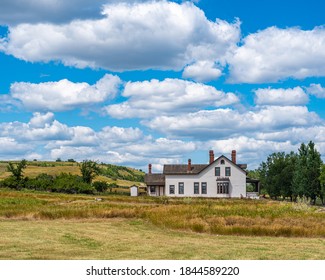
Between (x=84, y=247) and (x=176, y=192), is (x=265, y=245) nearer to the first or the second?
(x=84, y=247)

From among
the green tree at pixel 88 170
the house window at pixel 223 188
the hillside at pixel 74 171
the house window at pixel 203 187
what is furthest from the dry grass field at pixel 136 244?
the hillside at pixel 74 171

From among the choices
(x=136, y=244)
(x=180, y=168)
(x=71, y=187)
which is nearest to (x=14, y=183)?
(x=71, y=187)

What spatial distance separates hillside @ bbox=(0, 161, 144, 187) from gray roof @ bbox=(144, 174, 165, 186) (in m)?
54.4

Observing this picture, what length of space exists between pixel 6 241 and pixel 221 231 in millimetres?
10289

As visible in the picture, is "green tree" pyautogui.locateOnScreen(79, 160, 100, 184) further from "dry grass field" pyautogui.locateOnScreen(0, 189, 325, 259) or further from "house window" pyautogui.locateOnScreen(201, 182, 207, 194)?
"dry grass field" pyautogui.locateOnScreen(0, 189, 325, 259)

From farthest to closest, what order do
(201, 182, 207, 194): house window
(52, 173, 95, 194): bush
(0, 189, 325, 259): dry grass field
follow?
(52, 173, 95, 194): bush < (201, 182, 207, 194): house window < (0, 189, 325, 259): dry grass field

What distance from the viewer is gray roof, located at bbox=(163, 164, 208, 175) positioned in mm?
83062

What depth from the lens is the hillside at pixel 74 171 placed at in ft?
495

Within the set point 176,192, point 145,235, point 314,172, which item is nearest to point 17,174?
point 176,192

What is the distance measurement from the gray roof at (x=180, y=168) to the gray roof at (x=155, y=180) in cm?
273

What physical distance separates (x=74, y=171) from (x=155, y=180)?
73.3 m

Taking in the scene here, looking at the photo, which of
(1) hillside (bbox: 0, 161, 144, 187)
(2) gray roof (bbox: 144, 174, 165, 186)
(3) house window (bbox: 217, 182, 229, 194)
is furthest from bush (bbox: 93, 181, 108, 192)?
(1) hillside (bbox: 0, 161, 144, 187)

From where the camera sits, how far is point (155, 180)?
8775 centimetres

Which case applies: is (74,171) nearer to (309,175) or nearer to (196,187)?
(196,187)
